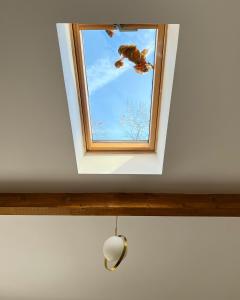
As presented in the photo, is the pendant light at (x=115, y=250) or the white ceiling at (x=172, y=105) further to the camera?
the pendant light at (x=115, y=250)

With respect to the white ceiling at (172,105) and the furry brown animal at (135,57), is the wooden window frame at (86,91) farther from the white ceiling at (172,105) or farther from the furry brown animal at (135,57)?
the white ceiling at (172,105)

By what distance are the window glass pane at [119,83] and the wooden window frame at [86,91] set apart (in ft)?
0.12

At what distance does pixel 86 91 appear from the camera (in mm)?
2279

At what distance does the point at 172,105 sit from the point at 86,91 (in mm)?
647

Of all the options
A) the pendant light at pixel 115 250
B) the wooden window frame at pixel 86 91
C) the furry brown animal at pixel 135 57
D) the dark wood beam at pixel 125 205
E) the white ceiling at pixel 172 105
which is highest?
the furry brown animal at pixel 135 57

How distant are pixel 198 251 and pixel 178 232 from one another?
1.00ft

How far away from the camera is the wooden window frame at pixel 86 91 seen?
6.46ft

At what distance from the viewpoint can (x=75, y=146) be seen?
224 cm

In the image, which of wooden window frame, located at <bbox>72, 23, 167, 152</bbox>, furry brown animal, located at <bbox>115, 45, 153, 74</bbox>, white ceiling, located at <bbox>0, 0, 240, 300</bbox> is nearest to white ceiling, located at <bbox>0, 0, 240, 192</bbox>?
white ceiling, located at <bbox>0, 0, 240, 300</bbox>

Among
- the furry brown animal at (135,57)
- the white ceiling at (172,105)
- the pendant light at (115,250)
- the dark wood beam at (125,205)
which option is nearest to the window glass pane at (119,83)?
the furry brown animal at (135,57)

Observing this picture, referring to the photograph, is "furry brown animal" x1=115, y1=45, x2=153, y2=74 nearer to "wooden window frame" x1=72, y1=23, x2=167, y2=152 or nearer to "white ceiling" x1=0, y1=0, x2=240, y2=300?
"wooden window frame" x1=72, y1=23, x2=167, y2=152

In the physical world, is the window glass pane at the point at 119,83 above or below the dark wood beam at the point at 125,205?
above

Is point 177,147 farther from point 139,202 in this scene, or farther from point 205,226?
point 205,226

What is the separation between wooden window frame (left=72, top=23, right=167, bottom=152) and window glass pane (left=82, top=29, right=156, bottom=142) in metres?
0.04
